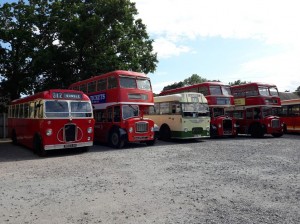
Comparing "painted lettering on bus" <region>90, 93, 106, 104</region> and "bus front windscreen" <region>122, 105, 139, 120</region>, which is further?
"painted lettering on bus" <region>90, 93, 106, 104</region>

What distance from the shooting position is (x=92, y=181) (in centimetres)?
718

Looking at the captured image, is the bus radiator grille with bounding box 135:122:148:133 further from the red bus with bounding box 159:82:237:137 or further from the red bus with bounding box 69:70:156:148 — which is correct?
the red bus with bounding box 159:82:237:137

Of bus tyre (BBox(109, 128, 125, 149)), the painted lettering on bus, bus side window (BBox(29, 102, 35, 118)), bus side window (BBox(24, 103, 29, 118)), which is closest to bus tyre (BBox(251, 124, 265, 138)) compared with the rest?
bus tyre (BBox(109, 128, 125, 149))

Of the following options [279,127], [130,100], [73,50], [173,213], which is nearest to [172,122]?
[130,100]

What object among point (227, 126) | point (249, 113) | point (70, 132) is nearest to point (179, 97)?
point (227, 126)

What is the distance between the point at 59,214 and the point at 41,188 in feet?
6.57

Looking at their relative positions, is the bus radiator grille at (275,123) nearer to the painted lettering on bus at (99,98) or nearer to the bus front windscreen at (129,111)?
the bus front windscreen at (129,111)

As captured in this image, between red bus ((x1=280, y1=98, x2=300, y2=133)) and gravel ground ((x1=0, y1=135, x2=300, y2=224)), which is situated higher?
red bus ((x1=280, y1=98, x2=300, y2=133))

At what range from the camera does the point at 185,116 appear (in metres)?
16.5

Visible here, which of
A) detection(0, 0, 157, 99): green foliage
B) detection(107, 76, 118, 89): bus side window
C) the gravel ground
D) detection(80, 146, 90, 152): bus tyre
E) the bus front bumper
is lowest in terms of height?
the gravel ground

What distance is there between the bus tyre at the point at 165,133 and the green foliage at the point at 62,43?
643 cm

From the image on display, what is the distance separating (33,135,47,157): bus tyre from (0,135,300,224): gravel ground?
1.44 meters

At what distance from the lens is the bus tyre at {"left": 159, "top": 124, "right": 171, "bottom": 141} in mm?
17472

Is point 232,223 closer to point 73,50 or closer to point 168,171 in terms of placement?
point 168,171
